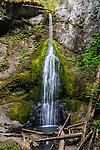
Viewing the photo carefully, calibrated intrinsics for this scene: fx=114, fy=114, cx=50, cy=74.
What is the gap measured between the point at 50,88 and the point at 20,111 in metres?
2.49

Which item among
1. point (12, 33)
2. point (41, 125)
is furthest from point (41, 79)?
point (12, 33)

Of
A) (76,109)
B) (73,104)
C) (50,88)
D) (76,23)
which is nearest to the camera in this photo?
(76,109)

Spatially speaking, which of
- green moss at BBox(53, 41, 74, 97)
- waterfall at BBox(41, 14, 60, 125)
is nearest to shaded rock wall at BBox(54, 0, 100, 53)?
green moss at BBox(53, 41, 74, 97)

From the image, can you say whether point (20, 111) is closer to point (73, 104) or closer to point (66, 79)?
point (73, 104)

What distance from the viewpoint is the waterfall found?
283 inches

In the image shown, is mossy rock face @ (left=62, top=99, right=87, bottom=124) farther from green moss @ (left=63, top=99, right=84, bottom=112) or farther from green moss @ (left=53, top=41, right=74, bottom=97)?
green moss @ (left=53, top=41, right=74, bottom=97)

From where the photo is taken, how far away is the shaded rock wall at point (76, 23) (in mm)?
9766

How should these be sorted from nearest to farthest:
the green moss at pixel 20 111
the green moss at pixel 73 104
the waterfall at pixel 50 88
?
1. the green moss at pixel 20 111
2. the green moss at pixel 73 104
3. the waterfall at pixel 50 88

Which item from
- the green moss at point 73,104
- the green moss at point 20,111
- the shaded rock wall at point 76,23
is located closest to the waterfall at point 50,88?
the green moss at point 73,104

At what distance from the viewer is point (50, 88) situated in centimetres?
794

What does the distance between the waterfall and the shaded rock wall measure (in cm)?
252

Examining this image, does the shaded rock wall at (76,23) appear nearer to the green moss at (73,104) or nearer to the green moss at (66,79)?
the green moss at (66,79)

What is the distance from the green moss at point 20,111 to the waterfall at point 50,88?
1.06 meters

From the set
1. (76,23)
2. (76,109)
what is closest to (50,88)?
(76,109)
